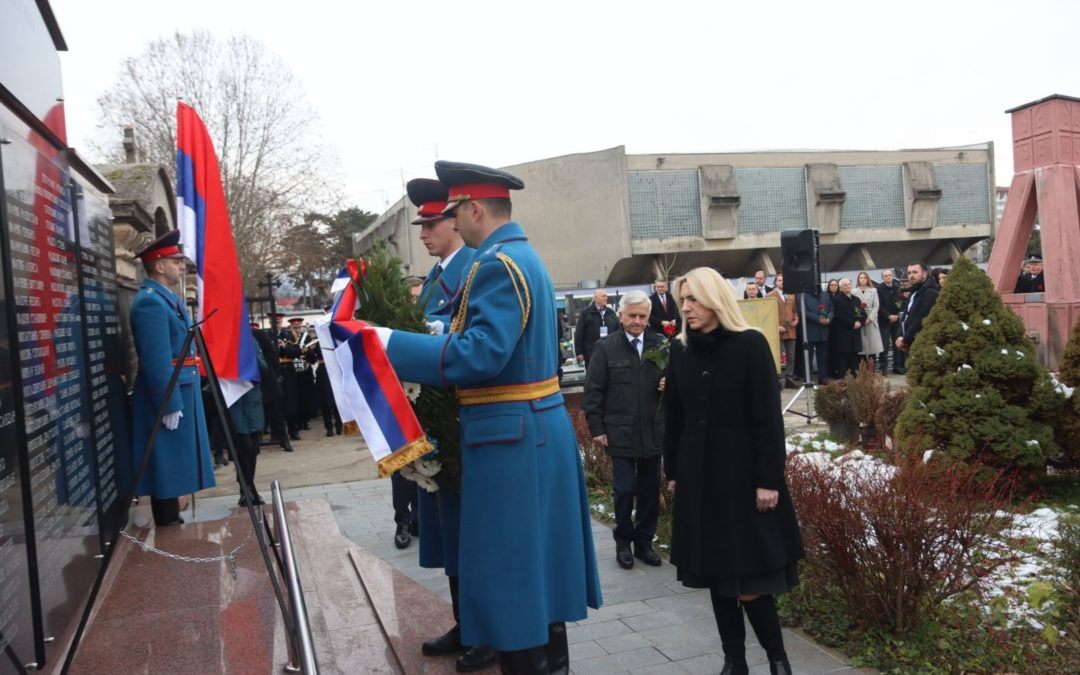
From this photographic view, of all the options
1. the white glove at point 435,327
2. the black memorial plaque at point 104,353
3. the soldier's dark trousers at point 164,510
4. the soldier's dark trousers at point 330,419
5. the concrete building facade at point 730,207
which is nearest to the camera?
the white glove at point 435,327

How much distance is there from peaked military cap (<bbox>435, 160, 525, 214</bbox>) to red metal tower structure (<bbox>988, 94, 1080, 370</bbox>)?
43.7ft

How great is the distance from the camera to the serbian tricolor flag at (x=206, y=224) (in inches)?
162

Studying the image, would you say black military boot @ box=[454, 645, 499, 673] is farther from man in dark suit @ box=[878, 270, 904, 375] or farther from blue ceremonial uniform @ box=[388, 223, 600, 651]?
man in dark suit @ box=[878, 270, 904, 375]

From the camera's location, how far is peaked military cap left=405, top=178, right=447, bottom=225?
4.41 meters

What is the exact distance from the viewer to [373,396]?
131 inches

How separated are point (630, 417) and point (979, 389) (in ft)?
10.4

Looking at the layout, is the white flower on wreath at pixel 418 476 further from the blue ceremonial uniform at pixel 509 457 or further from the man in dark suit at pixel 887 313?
the man in dark suit at pixel 887 313

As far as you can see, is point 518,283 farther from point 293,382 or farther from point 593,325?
point 293,382

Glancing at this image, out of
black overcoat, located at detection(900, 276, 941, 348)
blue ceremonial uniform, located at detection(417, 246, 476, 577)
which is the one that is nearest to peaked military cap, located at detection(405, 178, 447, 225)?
blue ceremonial uniform, located at detection(417, 246, 476, 577)

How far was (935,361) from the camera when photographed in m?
7.41

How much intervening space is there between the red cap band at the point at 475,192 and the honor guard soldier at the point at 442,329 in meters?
0.31

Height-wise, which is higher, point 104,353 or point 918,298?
point 104,353

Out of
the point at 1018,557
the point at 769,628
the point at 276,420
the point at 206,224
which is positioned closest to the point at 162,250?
the point at 206,224

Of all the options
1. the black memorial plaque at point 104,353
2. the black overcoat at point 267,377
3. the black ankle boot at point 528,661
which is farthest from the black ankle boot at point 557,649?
the black overcoat at point 267,377
